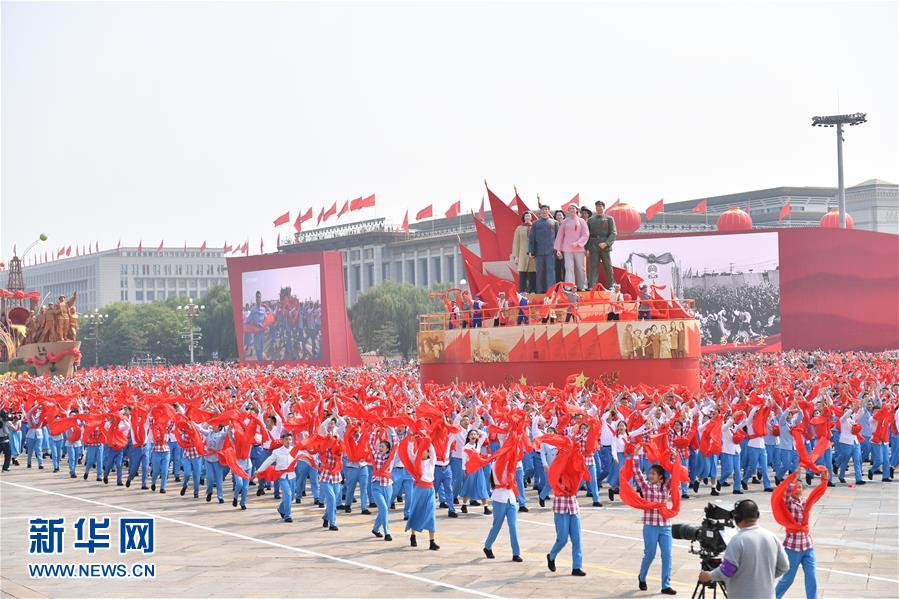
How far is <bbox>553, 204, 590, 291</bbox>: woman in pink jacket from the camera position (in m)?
38.0

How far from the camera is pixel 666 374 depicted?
114ft

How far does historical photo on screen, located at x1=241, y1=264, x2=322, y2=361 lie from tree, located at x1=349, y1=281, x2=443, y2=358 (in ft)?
81.0

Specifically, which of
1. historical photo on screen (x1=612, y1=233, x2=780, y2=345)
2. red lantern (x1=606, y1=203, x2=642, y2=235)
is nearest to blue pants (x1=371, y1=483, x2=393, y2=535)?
historical photo on screen (x1=612, y1=233, x2=780, y2=345)

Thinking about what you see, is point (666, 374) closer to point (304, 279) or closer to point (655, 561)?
point (655, 561)

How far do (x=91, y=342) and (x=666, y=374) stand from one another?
325 feet

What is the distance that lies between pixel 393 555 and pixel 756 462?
9.07 m

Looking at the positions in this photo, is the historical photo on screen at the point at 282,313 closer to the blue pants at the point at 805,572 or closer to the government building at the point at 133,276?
the blue pants at the point at 805,572

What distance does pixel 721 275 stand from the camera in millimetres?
68250

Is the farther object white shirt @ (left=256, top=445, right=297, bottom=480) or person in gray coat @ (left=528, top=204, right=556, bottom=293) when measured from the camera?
person in gray coat @ (left=528, top=204, right=556, bottom=293)

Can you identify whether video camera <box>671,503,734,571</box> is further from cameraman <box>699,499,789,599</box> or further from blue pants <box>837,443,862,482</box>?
blue pants <box>837,443,862,482</box>

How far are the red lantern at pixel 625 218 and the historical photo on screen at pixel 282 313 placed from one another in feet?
76.0

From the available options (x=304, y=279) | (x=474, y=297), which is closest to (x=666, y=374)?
(x=474, y=297)

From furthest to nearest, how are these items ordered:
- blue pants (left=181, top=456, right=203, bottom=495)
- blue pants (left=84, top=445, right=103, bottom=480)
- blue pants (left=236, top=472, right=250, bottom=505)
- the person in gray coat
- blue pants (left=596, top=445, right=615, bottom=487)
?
1. the person in gray coat
2. blue pants (left=84, top=445, right=103, bottom=480)
3. blue pants (left=181, top=456, right=203, bottom=495)
4. blue pants (left=596, top=445, right=615, bottom=487)
5. blue pants (left=236, top=472, right=250, bottom=505)

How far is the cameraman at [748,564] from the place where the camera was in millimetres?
9141
